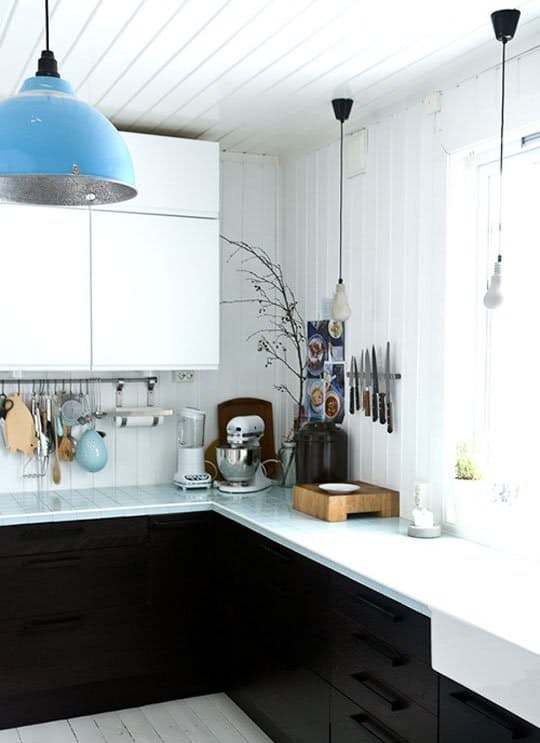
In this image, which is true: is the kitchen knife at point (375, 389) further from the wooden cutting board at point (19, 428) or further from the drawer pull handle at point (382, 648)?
the wooden cutting board at point (19, 428)

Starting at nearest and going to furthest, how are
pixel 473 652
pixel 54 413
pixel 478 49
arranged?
pixel 473 652
pixel 478 49
pixel 54 413

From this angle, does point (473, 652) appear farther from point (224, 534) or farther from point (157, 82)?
point (157, 82)

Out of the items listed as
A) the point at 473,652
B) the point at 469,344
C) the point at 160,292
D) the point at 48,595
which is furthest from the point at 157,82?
the point at 473,652

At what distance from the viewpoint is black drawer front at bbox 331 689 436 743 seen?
2477mm

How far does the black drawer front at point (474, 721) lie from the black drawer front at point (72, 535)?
173cm

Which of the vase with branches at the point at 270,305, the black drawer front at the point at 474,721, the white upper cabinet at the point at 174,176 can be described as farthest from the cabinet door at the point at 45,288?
the black drawer front at the point at 474,721

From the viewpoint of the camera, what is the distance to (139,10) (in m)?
2.61

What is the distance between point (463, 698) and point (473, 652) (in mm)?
197

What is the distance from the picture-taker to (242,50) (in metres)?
2.94

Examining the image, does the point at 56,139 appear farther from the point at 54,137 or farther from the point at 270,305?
the point at 270,305

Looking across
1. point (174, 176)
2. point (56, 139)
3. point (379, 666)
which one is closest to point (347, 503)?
point (379, 666)

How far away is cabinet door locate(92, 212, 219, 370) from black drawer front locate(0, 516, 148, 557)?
0.68m

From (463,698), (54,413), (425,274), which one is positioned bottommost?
(463,698)

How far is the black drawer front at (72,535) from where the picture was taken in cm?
354
